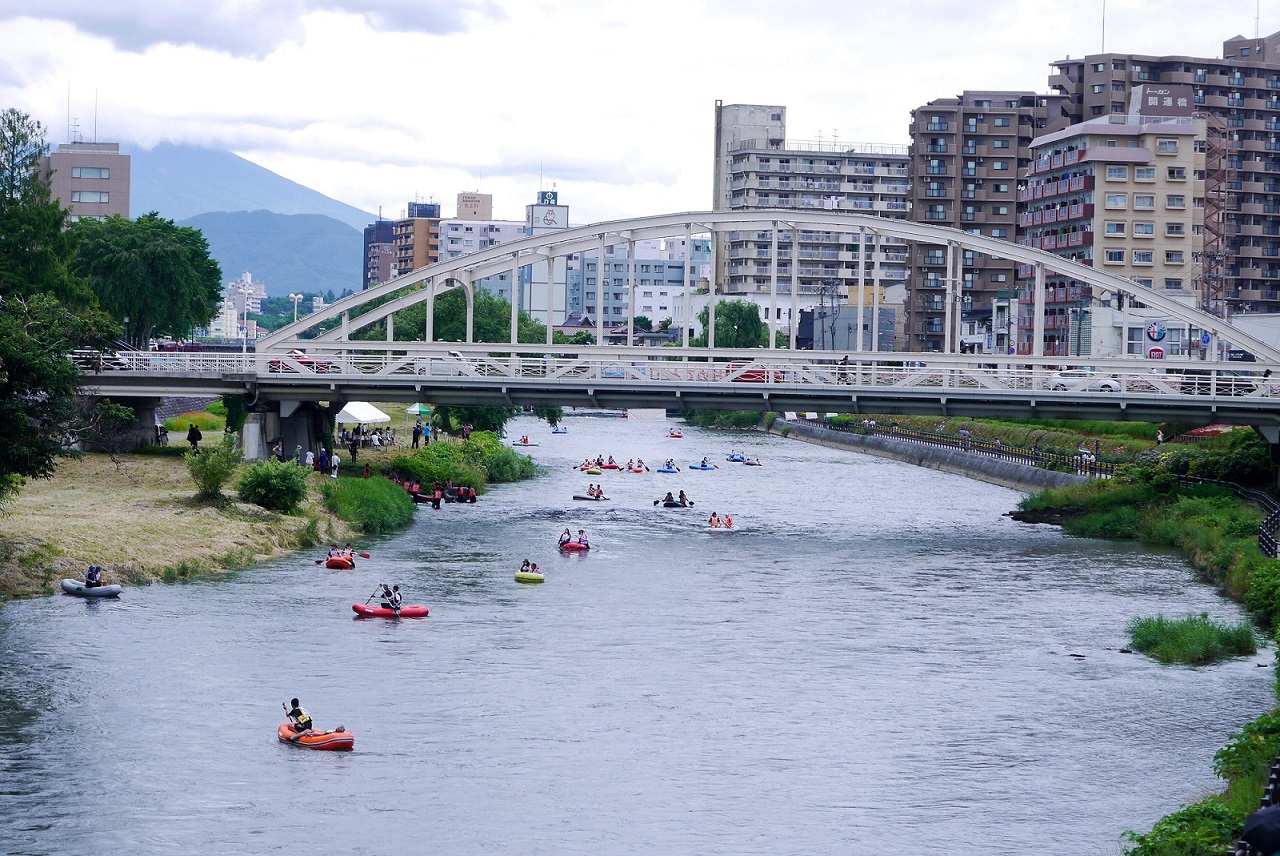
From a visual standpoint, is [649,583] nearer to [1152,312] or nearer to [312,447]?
[312,447]

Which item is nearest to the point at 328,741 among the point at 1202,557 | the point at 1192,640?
the point at 1192,640

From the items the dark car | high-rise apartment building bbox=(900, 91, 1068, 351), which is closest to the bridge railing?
the dark car

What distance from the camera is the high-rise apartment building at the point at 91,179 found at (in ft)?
521

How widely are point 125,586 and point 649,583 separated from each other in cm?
1556

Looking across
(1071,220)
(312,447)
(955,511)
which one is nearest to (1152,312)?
(1071,220)

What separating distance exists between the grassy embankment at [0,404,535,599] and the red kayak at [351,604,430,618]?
7.28 meters

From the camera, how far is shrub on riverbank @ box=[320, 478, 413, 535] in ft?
195

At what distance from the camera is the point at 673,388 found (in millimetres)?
61719

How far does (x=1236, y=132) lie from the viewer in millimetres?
133625

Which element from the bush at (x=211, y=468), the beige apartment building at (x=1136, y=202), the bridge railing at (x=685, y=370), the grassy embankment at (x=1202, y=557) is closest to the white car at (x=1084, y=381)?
the bridge railing at (x=685, y=370)

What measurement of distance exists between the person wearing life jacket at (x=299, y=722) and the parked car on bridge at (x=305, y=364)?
36.6 m

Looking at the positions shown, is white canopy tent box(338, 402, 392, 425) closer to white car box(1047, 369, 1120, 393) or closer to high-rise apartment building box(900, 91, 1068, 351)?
white car box(1047, 369, 1120, 393)

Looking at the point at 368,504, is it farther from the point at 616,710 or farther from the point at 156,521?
the point at 616,710

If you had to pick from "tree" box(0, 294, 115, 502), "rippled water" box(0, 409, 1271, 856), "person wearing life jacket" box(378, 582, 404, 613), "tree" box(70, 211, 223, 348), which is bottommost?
"rippled water" box(0, 409, 1271, 856)
